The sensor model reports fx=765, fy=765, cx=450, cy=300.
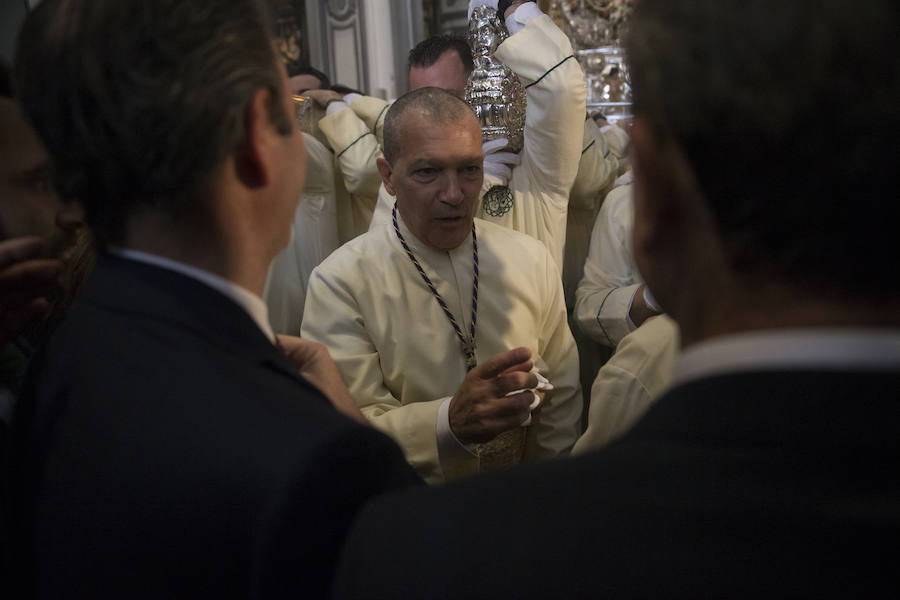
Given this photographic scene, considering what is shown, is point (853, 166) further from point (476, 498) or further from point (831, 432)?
point (476, 498)

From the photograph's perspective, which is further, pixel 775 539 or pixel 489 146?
pixel 489 146

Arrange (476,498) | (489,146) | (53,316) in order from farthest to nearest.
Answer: (489,146)
(53,316)
(476,498)

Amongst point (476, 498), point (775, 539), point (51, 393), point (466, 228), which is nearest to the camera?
point (775, 539)

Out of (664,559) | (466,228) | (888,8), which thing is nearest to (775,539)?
(664,559)

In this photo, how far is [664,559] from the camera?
0.55 meters

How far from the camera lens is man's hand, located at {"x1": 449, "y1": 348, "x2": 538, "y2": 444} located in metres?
1.85

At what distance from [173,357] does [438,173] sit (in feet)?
5.47

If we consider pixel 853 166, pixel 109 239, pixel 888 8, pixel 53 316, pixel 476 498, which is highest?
pixel 888 8

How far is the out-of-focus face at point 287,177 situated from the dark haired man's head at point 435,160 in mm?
1418

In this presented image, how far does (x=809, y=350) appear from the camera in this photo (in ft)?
1.85

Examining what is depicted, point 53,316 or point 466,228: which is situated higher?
point 53,316

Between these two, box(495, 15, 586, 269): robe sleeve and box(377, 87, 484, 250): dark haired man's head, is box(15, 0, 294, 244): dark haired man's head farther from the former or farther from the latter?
box(495, 15, 586, 269): robe sleeve

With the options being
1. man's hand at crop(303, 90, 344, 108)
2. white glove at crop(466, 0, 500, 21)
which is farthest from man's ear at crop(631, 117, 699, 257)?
man's hand at crop(303, 90, 344, 108)

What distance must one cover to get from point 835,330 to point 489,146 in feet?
8.29
